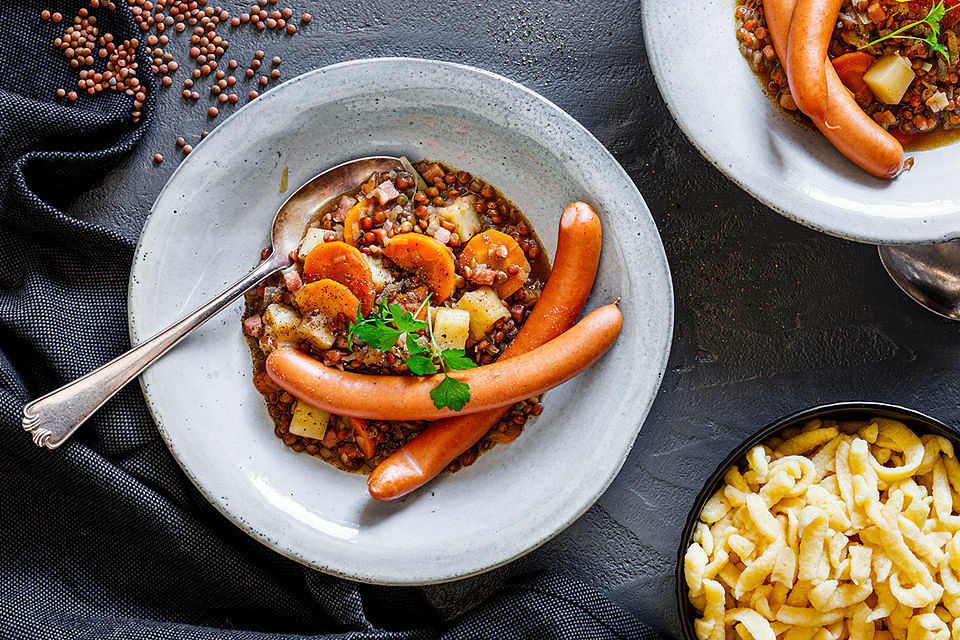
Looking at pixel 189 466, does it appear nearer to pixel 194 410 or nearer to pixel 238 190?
pixel 194 410

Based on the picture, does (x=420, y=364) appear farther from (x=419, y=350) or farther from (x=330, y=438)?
(x=330, y=438)

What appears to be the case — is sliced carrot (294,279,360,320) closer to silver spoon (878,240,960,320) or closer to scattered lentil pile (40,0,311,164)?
scattered lentil pile (40,0,311,164)

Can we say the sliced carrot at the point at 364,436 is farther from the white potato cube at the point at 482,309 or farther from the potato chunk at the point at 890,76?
the potato chunk at the point at 890,76

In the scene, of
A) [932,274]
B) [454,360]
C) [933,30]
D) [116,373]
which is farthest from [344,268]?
[932,274]

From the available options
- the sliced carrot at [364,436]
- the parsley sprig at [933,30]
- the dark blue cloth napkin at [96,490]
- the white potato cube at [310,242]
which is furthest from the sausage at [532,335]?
the parsley sprig at [933,30]


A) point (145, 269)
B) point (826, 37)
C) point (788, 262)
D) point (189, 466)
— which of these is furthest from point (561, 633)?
point (826, 37)

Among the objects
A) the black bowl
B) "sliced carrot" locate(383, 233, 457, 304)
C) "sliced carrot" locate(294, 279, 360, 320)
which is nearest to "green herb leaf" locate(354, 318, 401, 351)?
"sliced carrot" locate(294, 279, 360, 320)
